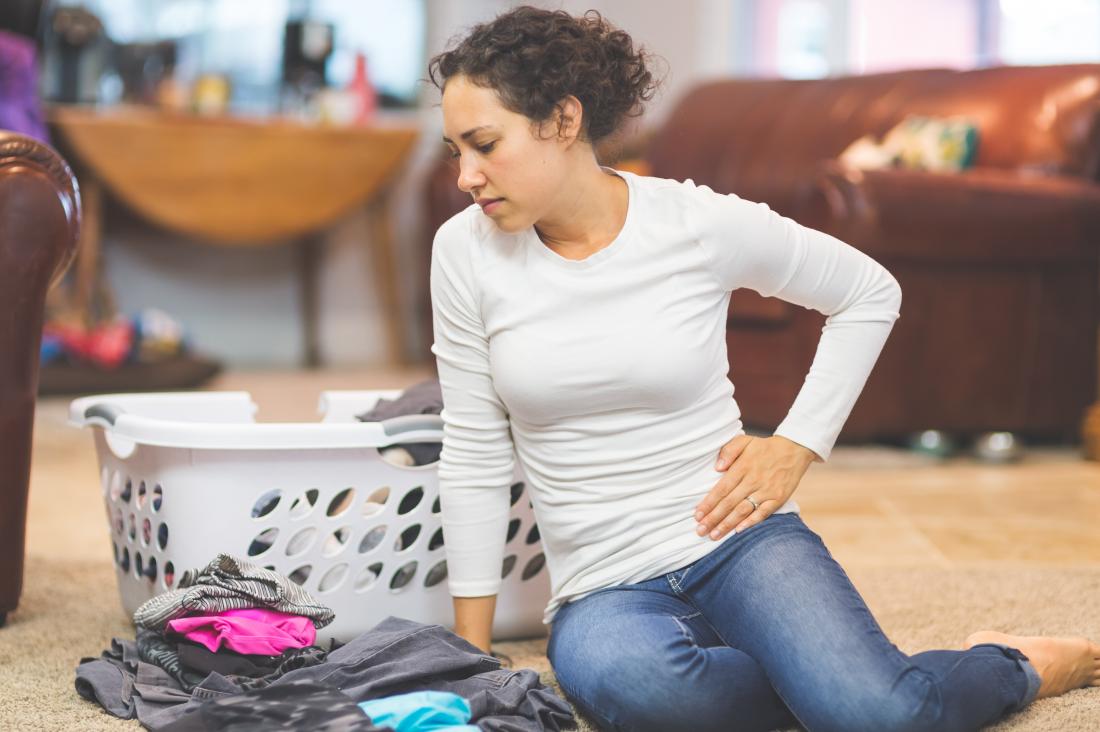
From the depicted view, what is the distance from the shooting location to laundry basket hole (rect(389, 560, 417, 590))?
1.65m

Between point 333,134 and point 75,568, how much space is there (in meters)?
2.64

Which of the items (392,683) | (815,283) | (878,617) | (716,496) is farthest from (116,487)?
(878,617)

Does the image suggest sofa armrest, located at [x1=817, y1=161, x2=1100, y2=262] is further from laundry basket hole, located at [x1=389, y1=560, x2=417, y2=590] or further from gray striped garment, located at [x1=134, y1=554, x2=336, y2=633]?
gray striped garment, located at [x1=134, y1=554, x2=336, y2=633]

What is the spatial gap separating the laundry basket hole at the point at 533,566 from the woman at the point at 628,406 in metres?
0.20

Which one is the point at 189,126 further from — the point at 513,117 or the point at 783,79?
the point at 513,117

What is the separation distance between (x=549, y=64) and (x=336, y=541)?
0.65 metres

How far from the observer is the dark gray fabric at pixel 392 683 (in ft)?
4.28

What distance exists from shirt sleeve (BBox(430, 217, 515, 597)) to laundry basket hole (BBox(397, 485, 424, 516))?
0.43ft

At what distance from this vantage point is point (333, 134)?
4.41 meters

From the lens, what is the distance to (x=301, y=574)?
1595 mm

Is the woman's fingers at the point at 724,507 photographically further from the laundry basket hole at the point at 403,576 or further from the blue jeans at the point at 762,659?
the laundry basket hole at the point at 403,576

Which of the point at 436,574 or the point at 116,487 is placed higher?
the point at 116,487

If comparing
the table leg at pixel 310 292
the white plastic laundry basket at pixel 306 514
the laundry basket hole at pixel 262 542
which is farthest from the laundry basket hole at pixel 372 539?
the table leg at pixel 310 292

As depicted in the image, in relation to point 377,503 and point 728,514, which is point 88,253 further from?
point 728,514
